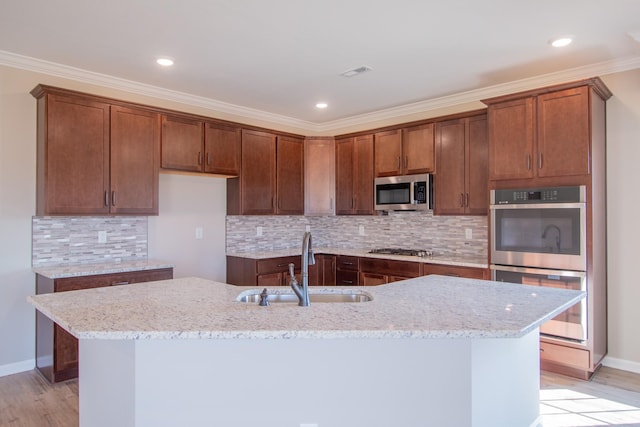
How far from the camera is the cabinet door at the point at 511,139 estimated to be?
3.44m

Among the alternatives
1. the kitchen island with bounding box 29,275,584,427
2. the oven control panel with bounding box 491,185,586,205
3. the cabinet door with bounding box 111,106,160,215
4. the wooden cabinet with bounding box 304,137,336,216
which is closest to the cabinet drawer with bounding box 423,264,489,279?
the oven control panel with bounding box 491,185,586,205

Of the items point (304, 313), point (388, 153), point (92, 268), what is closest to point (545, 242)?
point (388, 153)

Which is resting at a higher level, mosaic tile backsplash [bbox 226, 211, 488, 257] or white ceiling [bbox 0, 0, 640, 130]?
white ceiling [bbox 0, 0, 640, 130]

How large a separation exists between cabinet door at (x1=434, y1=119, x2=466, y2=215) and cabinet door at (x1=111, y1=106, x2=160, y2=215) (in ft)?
9.19

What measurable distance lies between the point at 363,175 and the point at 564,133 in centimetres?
226

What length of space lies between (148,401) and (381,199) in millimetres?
3614

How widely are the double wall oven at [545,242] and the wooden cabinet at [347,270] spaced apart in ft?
5.09

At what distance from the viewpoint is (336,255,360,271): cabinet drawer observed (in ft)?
15.4

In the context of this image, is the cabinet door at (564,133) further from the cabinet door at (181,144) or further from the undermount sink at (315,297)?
the cabinet door at (181,144)

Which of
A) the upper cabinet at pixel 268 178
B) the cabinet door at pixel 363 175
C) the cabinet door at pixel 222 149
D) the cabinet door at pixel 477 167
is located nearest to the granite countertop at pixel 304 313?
the cabinet door at pixel 477 167

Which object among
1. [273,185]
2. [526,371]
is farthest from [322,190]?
[526,371]

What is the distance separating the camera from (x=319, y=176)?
5363mm

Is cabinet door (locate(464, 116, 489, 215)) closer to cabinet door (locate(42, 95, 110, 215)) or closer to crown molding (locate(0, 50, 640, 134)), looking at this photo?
crown molding (locate(0, 50, 640, 134))

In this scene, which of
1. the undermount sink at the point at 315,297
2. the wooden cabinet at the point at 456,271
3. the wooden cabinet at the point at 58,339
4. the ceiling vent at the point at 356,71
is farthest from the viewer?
the wooden cabinet at the point at 456,271
